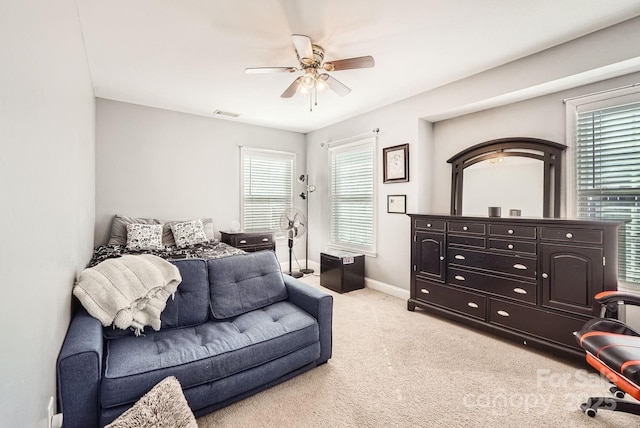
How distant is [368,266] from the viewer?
4316 millimetres

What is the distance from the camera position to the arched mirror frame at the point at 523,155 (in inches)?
105

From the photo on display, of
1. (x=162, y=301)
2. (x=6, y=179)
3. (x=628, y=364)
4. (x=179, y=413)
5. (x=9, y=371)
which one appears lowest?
(x=179, y=413)

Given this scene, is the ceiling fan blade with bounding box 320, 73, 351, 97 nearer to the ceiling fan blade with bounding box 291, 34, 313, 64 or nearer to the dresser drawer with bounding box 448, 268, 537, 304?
the ceiling fan blade with bounding box 291, 34, 313, 64

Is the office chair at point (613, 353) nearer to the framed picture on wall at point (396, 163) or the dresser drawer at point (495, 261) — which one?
the dresser drawer at point (495, 261)

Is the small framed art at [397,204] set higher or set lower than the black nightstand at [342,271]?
higher

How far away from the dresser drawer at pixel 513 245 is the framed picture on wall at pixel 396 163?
1362 millimetres

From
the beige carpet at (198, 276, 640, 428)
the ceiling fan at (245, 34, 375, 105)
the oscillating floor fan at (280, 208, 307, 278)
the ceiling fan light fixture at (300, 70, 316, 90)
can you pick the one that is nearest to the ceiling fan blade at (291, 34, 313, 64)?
the ceiling fan at (245, 34, 375, 105)

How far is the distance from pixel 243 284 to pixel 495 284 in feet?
7.68

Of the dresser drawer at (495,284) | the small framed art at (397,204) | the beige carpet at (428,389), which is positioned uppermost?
the small framed art at (397,204)

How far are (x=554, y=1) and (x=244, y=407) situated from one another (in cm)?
340

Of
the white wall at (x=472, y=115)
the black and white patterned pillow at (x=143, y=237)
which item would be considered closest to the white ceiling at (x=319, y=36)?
the white wall at (x=472, y=115)

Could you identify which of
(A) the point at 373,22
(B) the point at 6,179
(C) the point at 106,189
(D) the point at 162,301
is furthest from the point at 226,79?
(B) the point at 6,179

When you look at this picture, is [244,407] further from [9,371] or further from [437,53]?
[437,53]

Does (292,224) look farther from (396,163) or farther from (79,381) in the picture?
(79,381)
